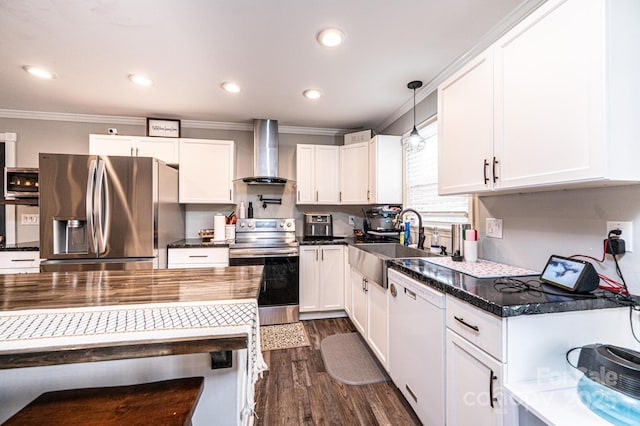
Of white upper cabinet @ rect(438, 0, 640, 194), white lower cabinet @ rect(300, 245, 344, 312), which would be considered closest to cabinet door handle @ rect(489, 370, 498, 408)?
white upper cabinet @ rect(438, 0, 640, 194)

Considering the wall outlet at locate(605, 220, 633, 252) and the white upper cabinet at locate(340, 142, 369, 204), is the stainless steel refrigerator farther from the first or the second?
the wall outlet at locate(605, 220, 633, 252)

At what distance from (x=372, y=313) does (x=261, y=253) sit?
1303mm

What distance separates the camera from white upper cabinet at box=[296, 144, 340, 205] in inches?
131

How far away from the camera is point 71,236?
246 centimetres

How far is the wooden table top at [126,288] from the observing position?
1021mm

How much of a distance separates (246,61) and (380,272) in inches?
74.8

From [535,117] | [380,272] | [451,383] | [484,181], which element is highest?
[535,117]

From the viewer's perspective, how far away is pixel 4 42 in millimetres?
1781

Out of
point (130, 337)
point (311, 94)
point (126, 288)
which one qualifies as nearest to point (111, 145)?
point (311, 94)

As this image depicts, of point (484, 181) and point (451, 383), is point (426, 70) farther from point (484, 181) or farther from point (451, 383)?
point (451, 383)

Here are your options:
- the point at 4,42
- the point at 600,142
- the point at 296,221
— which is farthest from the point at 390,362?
the point at 4,42

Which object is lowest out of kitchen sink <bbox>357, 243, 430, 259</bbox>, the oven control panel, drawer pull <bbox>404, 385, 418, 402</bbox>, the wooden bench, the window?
drawer pull <bbox>404, 385, 418, 402</bbox>

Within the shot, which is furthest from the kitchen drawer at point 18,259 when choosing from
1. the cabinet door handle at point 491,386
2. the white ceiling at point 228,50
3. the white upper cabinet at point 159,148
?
the cabinet door handle at point 491,386

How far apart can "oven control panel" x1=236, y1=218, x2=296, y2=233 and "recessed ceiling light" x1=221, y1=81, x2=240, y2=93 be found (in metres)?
1.47
